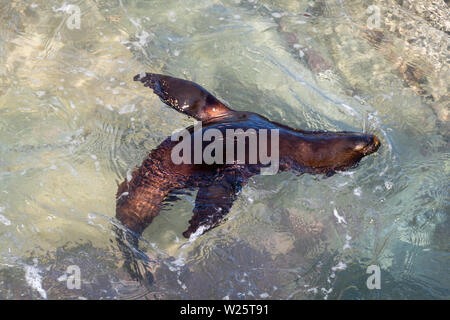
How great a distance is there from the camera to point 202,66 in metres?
5.47

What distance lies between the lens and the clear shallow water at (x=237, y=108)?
399 cm

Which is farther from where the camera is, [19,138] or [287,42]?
[287,42]

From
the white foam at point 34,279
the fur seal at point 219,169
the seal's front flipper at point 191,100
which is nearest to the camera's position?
the white foam at point 34,279

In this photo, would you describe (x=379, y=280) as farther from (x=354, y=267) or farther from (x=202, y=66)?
(x=202, y=66)

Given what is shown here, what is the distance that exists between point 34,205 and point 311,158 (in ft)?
8.63

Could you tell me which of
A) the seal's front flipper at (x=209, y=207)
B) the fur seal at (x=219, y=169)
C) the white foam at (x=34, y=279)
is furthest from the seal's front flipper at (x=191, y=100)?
the white foam at (x=34, y=279)

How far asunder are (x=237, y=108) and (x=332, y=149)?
142 centimetres

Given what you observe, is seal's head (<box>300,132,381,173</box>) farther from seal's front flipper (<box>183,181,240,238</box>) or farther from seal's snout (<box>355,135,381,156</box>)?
seal's front flipper (<box>183,181,240,238</box>)

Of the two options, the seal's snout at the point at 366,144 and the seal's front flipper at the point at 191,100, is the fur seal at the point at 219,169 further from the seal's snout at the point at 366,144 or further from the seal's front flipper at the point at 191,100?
the seal's front flipper at the point at 191,100

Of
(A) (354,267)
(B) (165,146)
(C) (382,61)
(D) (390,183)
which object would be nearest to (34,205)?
(B) (165,146)

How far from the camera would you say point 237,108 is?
5.01m

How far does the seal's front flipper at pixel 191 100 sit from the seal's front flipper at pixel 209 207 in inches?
28.1

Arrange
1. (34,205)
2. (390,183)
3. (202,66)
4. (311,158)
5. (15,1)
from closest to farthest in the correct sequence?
(311,158) → (34,205) → (390,183) → (202,66) → (15,1)

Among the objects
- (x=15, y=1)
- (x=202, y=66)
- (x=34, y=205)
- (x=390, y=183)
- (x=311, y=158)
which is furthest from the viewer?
(x=15, y=1)
